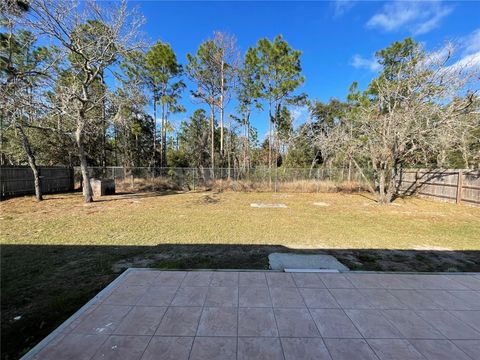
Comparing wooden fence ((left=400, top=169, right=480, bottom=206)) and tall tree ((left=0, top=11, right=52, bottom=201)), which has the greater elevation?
tall tree ((left=0, top=11, right=52, bottom=201))

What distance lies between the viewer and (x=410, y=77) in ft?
30.4

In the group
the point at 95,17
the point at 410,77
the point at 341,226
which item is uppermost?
the point at 95,17

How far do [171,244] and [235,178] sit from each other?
10664mm

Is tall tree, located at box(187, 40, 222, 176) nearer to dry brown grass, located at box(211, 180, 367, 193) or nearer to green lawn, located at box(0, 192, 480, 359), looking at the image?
dry brown grass, located at box(211, 180, 367, 193)

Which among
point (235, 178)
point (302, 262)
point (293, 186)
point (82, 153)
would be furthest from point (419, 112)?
point (82, 153)

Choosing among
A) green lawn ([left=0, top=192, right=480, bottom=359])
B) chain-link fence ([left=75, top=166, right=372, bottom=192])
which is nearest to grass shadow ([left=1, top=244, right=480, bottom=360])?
green lawn ([left=0, top=192, right=480, bottom=359])

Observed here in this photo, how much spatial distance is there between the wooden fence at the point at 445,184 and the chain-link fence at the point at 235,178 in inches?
98.3

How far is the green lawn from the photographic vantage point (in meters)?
2.66

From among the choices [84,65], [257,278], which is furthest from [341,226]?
[84,65]

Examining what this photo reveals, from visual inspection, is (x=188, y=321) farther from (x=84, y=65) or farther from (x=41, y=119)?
(x=41, y=119)

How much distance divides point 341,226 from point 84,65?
1006 cm

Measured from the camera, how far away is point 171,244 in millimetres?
4551

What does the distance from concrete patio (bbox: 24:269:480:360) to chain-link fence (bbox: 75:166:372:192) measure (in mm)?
11881

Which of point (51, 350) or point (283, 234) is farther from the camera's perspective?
point (283, 234)
